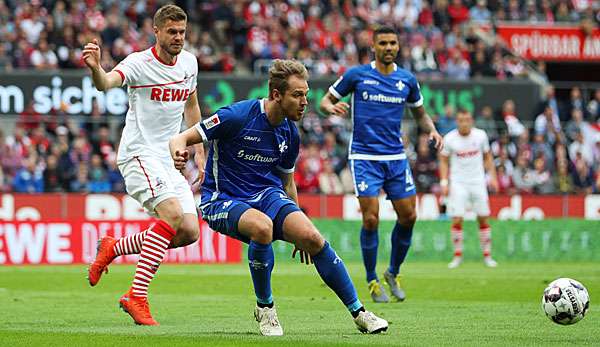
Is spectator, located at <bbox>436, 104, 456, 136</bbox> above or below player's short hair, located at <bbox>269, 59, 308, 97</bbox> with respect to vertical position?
below

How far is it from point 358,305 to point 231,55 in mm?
20170

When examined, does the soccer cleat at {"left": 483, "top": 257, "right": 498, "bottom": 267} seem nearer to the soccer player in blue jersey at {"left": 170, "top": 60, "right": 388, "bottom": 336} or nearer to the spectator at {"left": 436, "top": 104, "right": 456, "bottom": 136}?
the spectator at {"left": 436, "top": 104, "right": 456, "bottom": 136}

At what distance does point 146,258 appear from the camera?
32.9ft

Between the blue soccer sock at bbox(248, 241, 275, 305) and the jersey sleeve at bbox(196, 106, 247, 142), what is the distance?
33.1 inches

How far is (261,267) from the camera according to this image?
8867 millimetres

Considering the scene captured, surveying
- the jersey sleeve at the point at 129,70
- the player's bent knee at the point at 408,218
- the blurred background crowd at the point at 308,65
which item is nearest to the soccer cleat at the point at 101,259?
the jersey sleeve at the point at 129,70

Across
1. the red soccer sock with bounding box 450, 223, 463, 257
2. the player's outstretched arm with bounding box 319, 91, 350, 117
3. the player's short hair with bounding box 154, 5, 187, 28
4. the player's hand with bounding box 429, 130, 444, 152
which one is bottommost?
the red soccer sock with bounding box 450, 223, 463, 257

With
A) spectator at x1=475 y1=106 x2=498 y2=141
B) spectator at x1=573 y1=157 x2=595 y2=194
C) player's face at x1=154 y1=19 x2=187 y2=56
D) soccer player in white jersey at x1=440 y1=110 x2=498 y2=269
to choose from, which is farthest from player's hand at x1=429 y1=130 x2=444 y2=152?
spectator at x1=573 y1=157 x2=595 y2=194

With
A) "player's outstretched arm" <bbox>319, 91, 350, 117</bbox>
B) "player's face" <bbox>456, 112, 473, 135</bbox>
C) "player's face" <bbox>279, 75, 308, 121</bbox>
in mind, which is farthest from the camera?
"player's face" <bbox>456, 112, 473, 135</bbox>

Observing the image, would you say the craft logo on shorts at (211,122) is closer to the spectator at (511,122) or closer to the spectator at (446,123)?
the spectator at (446,123)

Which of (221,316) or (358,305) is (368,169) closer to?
(221,316)

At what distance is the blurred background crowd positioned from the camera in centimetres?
2366

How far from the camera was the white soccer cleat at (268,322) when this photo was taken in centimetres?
875

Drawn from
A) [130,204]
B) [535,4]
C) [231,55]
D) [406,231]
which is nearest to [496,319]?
[406,231]
